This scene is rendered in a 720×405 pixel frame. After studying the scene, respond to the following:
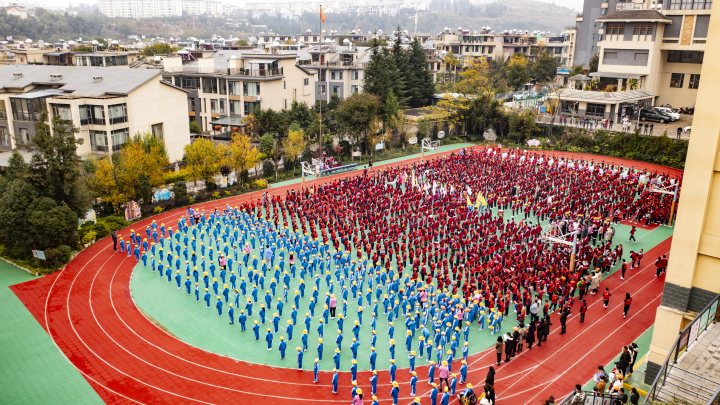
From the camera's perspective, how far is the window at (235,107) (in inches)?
1825

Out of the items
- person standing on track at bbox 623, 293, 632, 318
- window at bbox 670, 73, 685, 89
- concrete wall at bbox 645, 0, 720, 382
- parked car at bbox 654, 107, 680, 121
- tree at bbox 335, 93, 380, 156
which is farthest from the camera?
window at bbox 670, 73, 685, 89

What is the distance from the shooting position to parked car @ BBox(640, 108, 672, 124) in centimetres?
4594

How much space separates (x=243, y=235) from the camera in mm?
24469

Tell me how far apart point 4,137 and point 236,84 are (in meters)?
18.1

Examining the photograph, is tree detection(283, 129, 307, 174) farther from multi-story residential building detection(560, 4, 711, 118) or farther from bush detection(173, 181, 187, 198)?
multi-story residential building detection(560, 4, 711, 118)

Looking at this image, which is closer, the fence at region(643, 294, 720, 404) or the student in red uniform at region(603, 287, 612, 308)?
the fence at region(643, 294, 720, 404)

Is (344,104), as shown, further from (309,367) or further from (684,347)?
(684,347)

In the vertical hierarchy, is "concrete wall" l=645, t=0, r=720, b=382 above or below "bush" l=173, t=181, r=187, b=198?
above

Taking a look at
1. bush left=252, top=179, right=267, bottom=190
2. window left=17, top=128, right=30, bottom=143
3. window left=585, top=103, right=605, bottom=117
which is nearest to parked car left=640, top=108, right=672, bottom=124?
window left=585, top=103, right=605, bottom=117

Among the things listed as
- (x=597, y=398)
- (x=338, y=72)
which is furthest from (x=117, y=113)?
(x=597, y=398)

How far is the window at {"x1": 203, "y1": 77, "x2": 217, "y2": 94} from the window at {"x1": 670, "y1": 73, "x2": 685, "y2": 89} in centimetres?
4337

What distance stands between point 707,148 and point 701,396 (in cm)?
582

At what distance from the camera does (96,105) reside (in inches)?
1310

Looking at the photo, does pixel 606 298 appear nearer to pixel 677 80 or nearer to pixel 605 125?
pixel 605 125
